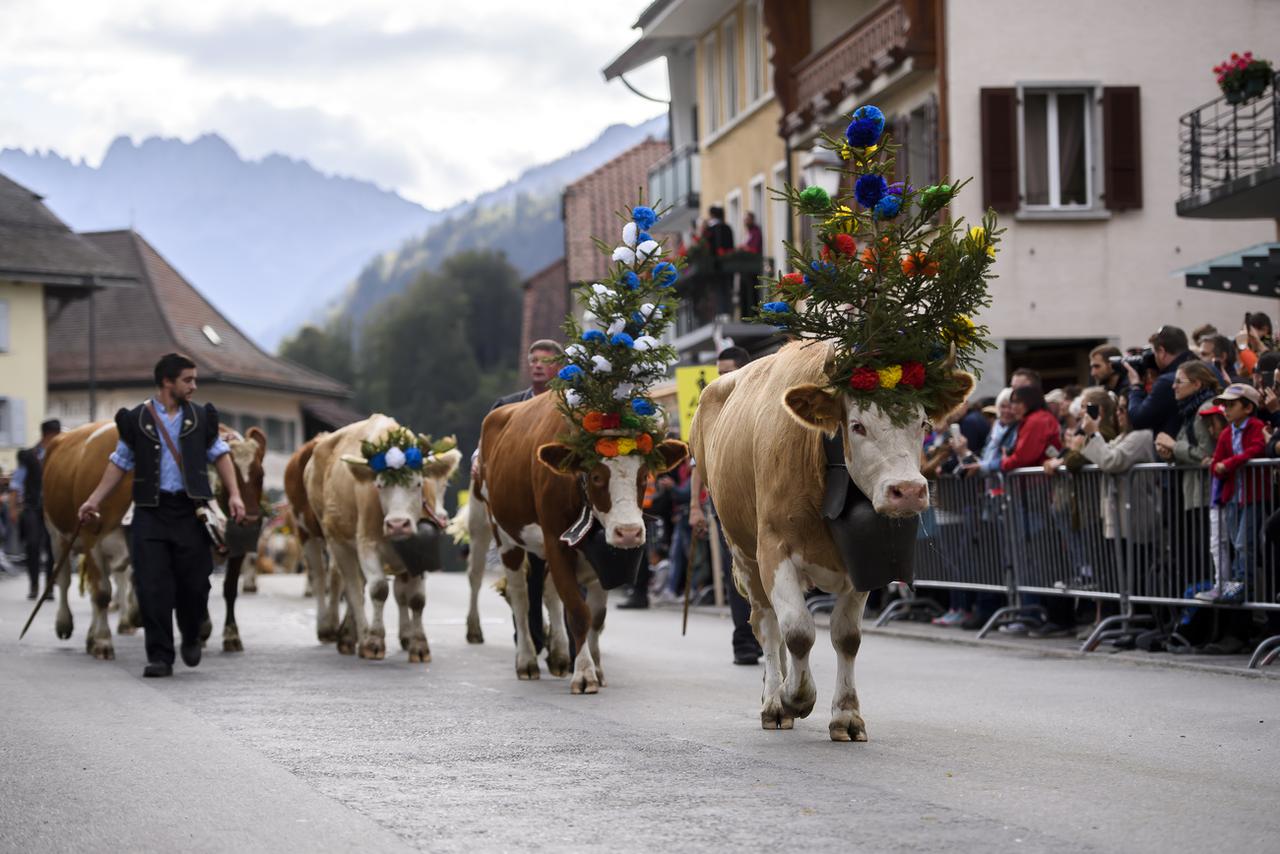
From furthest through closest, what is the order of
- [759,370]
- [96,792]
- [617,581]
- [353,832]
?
[617,581] < [759,370] < [96,792] < [353,832]

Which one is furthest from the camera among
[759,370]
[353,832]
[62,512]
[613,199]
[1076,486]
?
[613,199]

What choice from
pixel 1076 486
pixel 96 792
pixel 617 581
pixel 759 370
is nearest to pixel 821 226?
pixel 759 370

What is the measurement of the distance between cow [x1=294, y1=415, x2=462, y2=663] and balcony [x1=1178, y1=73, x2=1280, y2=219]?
1200 cm

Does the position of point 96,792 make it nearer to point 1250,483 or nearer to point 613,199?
point 1250,483

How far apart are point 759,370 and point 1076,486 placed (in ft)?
20.0

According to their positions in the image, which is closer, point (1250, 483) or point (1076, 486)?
point (1250, 483)

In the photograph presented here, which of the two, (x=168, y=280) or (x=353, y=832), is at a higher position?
(x=168, y=280)

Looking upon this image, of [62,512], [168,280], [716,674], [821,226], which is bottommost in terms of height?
[716,674]

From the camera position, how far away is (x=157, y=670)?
45.3ft

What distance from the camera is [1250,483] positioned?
545 inches

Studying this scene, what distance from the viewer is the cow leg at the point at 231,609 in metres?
16.7

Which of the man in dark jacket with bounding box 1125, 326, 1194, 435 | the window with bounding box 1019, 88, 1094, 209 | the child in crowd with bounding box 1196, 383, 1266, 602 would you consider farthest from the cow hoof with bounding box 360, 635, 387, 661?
the window with bounding box 1019, 88, 1094, 209

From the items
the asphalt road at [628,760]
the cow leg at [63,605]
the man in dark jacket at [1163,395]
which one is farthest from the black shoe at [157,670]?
the man in dark jacket at [1163,395]

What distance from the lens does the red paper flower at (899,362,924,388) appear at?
30.5 feet
